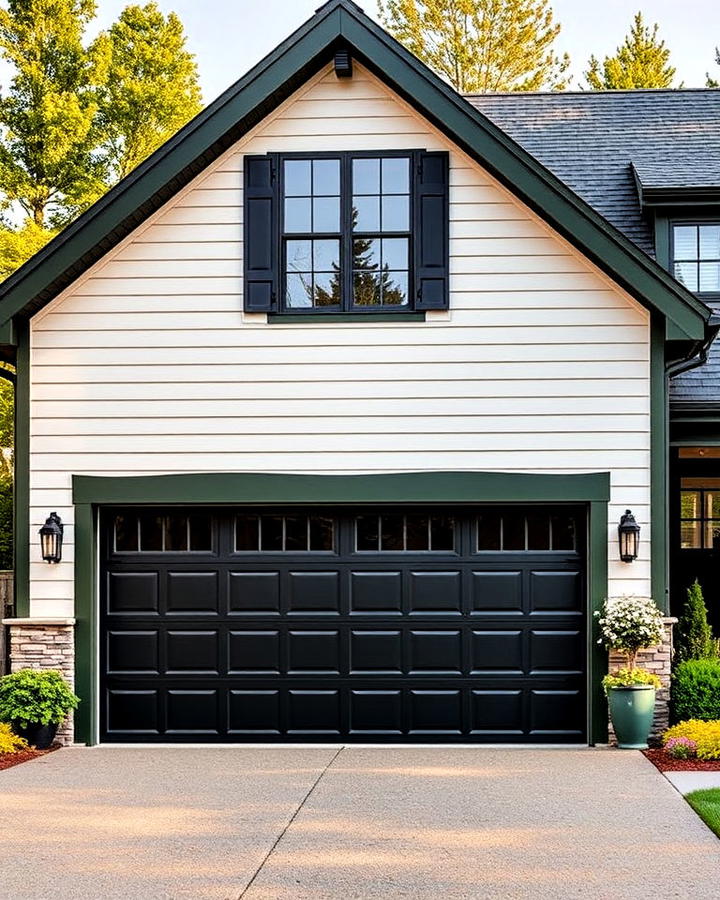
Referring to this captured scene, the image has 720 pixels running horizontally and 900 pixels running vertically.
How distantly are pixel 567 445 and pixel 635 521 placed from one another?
935 millimetres

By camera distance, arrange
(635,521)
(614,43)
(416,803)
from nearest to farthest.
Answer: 1. (416,803)
2. (635,521)
3. (614,43)

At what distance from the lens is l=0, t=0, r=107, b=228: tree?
24328mm

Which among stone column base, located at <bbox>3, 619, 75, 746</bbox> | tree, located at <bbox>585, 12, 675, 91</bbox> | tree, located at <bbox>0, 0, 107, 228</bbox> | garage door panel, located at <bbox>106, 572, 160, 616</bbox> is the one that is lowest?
stone column base, located at <bbox>3, 619, 75, 746</bbox>

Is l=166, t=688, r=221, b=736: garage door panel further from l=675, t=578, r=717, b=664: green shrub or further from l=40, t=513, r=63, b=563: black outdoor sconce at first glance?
l=675, t=578, r=717, b=664: green shrub

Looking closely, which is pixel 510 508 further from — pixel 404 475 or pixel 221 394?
pixel 221 394

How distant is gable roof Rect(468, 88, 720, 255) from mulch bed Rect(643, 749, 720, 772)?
5.82 metres

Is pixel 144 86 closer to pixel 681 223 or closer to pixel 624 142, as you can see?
pixel 624 142

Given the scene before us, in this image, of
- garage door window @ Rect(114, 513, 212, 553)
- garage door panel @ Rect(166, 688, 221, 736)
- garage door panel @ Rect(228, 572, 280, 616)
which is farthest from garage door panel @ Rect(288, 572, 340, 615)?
garage door panel @ Rect(166, 688, 221, 736)

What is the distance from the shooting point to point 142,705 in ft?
39.5

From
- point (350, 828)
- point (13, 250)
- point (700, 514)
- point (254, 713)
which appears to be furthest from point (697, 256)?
point (13, 250)

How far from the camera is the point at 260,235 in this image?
11969 millimetres

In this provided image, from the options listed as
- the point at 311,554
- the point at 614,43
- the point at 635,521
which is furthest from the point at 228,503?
the point at 614,43

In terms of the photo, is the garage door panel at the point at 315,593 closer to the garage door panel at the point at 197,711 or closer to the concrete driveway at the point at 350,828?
the garage door panel at the point at 197,711

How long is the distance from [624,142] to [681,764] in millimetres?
8235
